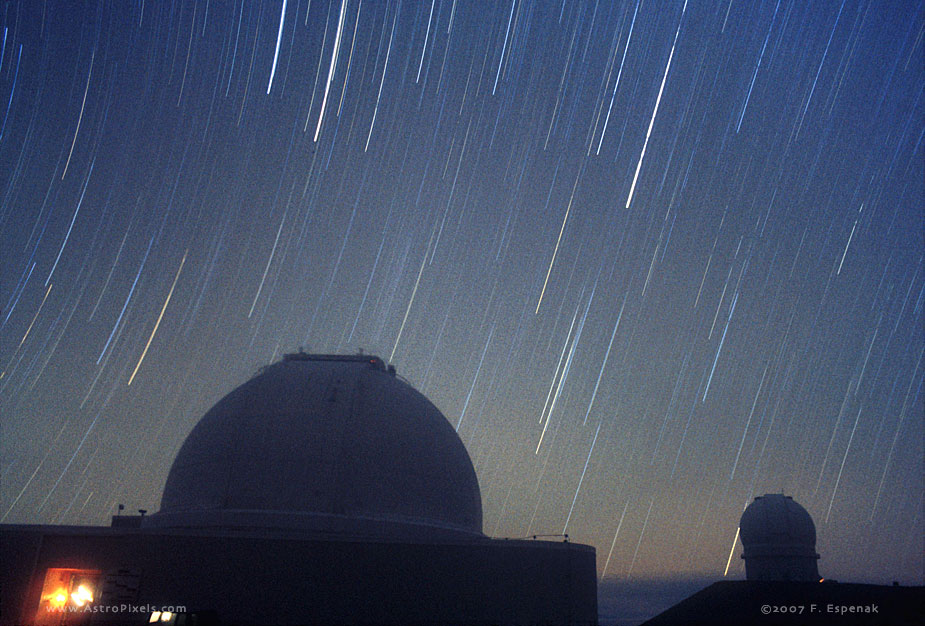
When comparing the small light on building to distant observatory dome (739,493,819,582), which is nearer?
the small light on building

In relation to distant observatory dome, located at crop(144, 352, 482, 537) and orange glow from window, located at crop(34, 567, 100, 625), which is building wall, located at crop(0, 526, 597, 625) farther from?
distant observatory dome, located at crop(144, 352, 482, 537)

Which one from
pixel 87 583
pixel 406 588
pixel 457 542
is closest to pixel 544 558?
pixel 457 542

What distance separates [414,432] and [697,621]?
1546cm

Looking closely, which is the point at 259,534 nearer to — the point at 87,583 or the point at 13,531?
the point at 87,583

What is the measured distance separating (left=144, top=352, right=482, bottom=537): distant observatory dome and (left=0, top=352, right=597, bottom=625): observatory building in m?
0.05

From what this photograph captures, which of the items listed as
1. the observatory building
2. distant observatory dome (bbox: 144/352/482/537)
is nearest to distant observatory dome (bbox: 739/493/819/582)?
the observatory building

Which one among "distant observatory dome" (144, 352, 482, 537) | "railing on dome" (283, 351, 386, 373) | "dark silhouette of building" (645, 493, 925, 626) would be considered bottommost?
"dark silhouette of building" (645, 493, 925, 626)

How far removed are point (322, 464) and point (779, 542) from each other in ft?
82.0

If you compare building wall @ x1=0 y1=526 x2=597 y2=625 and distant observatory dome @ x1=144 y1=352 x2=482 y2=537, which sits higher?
distant observatory dome @ x1=144 y1=352 x2=482 y2=537

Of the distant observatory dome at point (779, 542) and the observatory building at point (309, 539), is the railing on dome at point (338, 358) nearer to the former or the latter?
the observatory building at point (309, 539)

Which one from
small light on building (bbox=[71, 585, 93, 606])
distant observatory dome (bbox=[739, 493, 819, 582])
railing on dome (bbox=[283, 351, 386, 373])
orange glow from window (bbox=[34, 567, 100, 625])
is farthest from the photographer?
distant observatory dome (bbox=[739, 493, 819, 582])

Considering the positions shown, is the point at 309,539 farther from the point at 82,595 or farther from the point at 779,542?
the point at 779,542

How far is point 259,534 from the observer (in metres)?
16.0

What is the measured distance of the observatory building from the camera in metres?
15.4
